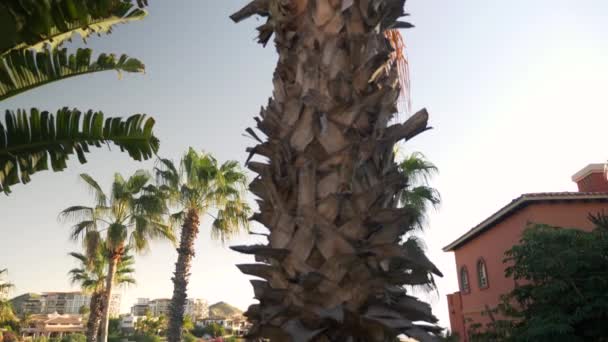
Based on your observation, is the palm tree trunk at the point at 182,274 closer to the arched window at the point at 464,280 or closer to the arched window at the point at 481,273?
the arched window at the point at 481,273

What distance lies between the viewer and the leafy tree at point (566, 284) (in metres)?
9.72

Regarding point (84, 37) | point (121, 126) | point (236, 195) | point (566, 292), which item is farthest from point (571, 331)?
point (236, 195)

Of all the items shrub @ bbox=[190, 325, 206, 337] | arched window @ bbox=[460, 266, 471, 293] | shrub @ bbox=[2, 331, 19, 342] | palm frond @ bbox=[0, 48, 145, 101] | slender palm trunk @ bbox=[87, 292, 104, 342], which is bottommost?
shrub @ bbox=[190, 325, 206, 337]

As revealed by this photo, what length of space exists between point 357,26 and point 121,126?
13.9ft

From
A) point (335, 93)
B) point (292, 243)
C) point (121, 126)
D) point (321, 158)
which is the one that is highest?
point (121, 126)

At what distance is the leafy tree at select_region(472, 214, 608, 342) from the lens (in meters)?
9.72

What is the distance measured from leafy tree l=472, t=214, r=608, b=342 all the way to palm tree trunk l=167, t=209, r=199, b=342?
11258 mm

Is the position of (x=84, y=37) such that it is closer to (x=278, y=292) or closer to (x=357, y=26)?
(x=357, y=26)

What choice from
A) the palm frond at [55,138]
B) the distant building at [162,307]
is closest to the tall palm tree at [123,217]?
the palm frond at [55,138]

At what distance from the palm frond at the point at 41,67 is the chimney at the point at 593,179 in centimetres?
2009

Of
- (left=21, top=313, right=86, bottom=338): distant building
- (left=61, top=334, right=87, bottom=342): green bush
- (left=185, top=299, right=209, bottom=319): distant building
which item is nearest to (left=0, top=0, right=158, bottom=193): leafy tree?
(left=61, top=334, right=87, bottom=342): green bush

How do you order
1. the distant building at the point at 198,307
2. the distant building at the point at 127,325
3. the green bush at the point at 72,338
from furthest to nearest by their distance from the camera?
the distant building at the point at 198,307 < the distant building at the point at 127,325 < the green bush at the point at 72,338

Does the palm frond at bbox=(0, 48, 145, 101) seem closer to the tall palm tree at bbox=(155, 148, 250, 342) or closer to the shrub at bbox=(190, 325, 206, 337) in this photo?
the tall palm tree at bbox=(155, 148, 250, 342)

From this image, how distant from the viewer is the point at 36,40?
16.2 ft
